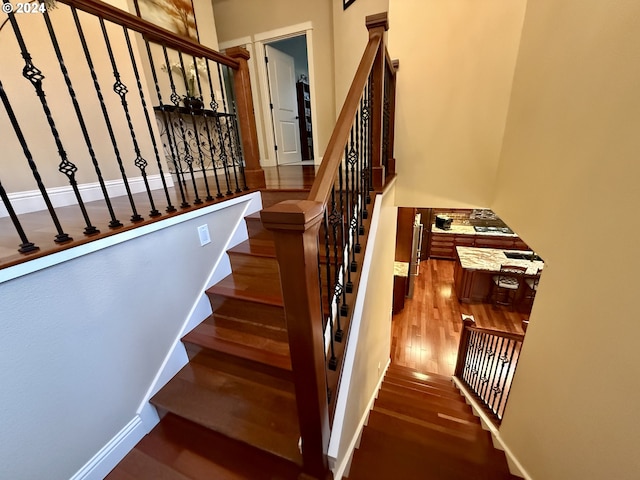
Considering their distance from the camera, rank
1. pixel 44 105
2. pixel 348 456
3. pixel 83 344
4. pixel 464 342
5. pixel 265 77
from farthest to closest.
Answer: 1. pixel 265 77
2. pixel 464 342
3. pixel 348 456
4. pixel 83 344
5. pixel 44 105

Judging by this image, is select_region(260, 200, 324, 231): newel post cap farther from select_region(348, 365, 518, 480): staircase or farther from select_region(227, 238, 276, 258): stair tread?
select_region(348, 365, 518, 480): staircase

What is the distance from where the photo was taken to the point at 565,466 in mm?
1310

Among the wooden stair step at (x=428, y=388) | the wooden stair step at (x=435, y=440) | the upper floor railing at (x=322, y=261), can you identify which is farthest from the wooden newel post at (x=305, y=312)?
the wooden stair step at (x=428, y=388)

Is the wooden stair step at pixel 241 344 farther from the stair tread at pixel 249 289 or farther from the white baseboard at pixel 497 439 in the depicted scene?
the white baseboard at pixel 497 439

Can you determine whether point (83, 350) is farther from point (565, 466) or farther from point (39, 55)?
Answer: point (565, 466)

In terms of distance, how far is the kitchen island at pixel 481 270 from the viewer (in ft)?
17.3

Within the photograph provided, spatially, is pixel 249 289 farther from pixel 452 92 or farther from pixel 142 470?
pixel 452 92

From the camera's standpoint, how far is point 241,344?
1515 millimetres

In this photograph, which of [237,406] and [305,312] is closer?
[305,312]

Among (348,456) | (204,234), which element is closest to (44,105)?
(204,234)

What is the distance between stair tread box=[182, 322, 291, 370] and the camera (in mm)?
1405

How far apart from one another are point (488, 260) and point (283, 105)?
17.3ft

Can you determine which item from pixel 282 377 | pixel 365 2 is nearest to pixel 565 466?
pixel 282 377

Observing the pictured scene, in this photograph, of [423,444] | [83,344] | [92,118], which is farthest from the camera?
[92,118]
